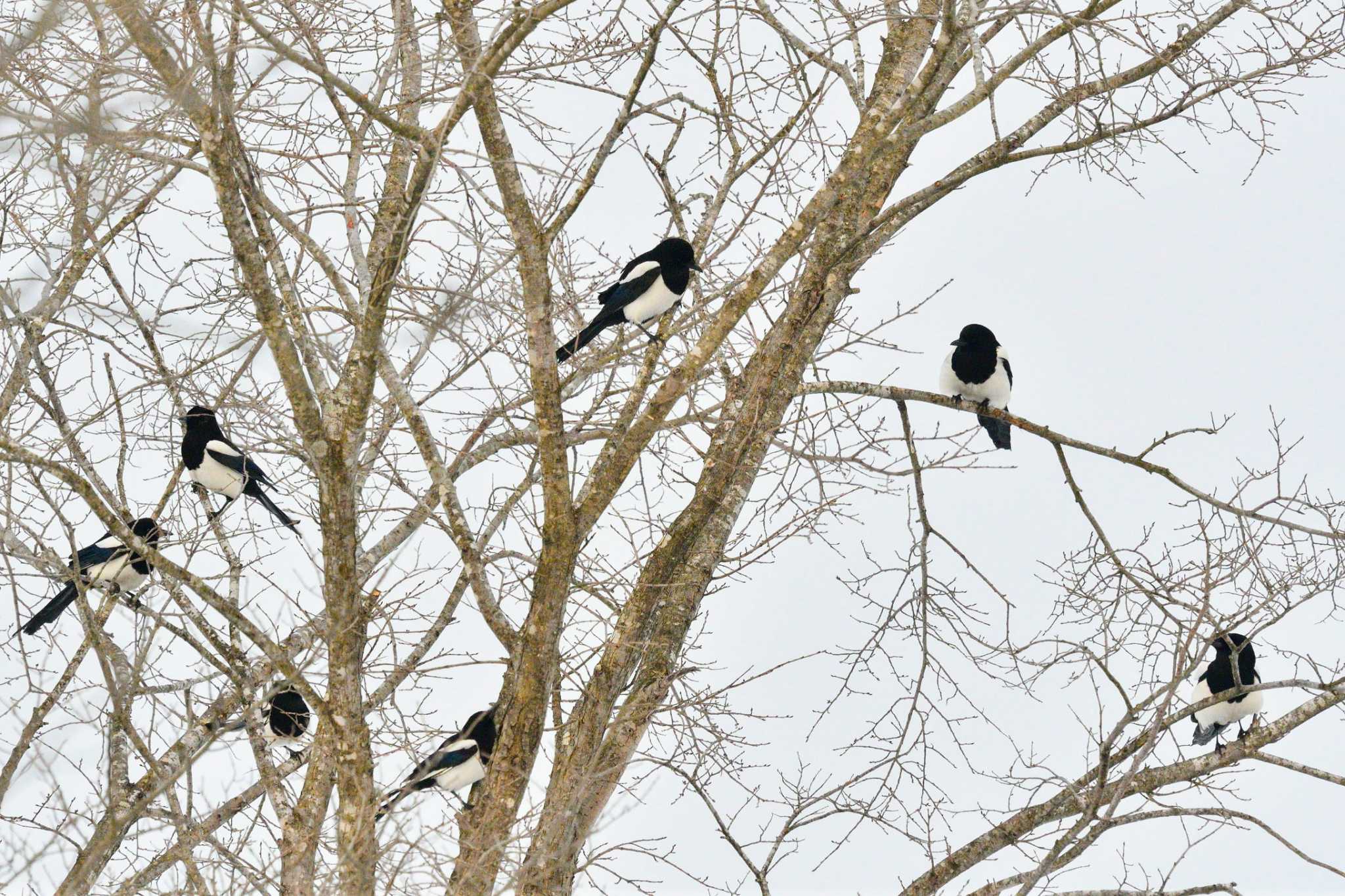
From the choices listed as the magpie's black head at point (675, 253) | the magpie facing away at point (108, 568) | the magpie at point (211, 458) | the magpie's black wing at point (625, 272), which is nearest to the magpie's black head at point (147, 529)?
the magpie facing away at point (108, 568)

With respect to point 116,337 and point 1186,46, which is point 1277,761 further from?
point 116,337

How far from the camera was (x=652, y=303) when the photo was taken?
19.4 ft

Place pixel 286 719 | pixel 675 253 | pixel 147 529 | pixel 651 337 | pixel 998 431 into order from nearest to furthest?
pixel 651 337 → pixel 675 253 → pixel 998 431 → pixel 147 529 → pixel 286 719

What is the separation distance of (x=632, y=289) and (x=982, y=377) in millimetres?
1835

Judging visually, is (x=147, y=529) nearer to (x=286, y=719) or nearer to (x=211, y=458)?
(x=211, y=458)

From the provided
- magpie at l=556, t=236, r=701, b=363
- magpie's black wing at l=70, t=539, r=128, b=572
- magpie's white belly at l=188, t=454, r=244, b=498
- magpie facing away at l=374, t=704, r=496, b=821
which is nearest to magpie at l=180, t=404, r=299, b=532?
magpie's white belly at l=188, t=454, r=244, b=498

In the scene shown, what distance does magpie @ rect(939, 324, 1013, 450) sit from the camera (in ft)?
21.3

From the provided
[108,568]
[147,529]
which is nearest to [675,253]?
[147,529]

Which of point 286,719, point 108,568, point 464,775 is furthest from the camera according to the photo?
point 286,719

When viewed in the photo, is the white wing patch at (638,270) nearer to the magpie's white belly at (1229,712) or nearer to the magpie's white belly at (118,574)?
the magpie's white belly at (118,574)

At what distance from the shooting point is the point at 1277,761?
5.51 meters

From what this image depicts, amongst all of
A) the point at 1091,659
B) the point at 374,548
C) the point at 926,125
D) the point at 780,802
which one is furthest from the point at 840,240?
the point at 374,548

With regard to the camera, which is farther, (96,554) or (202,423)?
(96,554)

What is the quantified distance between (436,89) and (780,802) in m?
2.98
